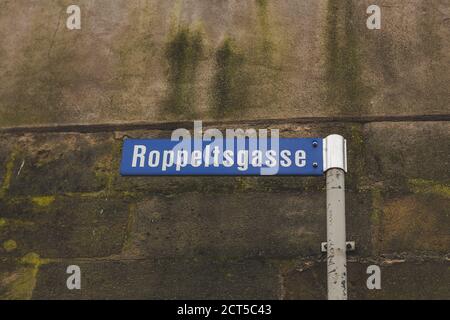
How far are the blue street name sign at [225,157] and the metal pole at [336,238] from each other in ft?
0.24

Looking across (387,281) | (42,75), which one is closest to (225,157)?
(387,281)

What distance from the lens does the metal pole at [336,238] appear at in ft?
9.10

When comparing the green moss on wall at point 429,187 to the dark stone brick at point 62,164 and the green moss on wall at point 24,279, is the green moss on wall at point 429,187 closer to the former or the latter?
the dark stone brick at point 62,164

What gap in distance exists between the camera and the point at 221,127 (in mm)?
4023

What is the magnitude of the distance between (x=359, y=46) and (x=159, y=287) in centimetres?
170

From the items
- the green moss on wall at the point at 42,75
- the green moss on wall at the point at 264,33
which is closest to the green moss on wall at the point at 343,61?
the green moss on wall at the point at 264,33

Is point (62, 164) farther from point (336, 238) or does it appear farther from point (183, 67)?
point (336, 238)

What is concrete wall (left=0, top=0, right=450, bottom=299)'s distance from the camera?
356 centimetres

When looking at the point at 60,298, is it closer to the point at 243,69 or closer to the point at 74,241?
the point at 74,241

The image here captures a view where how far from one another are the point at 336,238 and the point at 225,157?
1.73ft

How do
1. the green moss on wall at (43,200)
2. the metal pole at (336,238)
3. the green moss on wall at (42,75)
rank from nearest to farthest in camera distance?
1. the metal pole at (336,238)
2. the green moss on wall at (43,200)
3. the green moss on wall at (42,75)

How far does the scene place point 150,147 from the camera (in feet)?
10.3

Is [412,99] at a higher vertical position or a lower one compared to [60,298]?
higher

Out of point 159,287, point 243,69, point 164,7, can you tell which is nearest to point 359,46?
point 243,69
